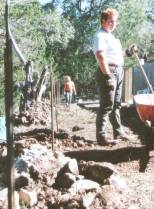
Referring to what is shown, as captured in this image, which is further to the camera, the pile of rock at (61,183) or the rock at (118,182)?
the rock at (118,182)

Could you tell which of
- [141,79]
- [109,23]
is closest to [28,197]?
[109,23]

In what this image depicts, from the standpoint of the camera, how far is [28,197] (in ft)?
15.3

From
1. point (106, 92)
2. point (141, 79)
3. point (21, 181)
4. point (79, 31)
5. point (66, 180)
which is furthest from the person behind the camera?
point (79, 31)

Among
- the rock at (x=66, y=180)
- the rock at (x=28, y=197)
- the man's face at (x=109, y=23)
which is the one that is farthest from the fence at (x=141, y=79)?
the rock at (x=28, y=197)

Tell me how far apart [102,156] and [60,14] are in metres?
26.8

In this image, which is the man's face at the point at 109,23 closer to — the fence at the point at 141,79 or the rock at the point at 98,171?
the rock at the point at 98,171

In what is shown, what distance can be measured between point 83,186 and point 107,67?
1891mm

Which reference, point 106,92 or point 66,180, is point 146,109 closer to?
point 106,92

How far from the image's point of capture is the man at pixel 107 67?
5.86 metres

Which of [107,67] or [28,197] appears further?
[107,67]

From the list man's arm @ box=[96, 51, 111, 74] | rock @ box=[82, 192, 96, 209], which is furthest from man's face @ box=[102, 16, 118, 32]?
rock @ box=[82, 192, 96, 209]

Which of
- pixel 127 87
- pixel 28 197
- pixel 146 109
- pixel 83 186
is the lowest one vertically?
pixel 127 87

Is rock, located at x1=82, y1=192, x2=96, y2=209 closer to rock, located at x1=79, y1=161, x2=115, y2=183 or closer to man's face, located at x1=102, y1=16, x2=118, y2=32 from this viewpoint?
rock, located at x1=79, y1=161, x2=115, y2=183

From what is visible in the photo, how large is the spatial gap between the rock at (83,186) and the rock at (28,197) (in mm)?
398
